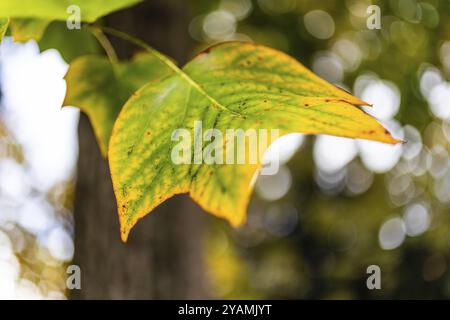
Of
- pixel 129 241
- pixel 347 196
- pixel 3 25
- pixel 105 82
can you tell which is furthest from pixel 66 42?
pixel 347 196

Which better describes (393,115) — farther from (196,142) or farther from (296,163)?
(296,163)

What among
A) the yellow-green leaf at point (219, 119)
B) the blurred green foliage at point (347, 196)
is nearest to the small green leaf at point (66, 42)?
the yellow-green leaf at point (219, 119)

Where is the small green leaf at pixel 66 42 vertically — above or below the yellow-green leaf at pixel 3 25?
above

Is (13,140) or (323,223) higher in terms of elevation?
(13,140)

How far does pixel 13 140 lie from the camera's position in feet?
11.3

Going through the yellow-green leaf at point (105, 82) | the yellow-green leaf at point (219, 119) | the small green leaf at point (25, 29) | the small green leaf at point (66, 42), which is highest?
the small green leaf at point (66, 42)

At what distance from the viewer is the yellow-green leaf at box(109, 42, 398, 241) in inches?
13.1

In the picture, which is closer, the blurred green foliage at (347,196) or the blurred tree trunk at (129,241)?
the blurred tree trunk at (129,241)

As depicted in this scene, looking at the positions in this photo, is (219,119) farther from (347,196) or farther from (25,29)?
(347,196)

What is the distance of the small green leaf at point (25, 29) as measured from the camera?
1.49ft

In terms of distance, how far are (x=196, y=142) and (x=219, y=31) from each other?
2.44 m

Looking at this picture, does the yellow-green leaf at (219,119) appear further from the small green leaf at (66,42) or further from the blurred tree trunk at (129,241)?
the blurred tree trunk at (129,241)

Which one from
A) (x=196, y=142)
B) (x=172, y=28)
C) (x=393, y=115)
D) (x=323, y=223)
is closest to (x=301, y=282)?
(x=323, y=223)

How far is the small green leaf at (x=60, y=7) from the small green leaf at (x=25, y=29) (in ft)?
0.18
